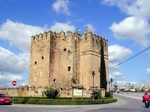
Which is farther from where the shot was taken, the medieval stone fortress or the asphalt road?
the medieval stone fortress

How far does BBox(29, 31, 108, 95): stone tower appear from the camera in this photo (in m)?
49.5

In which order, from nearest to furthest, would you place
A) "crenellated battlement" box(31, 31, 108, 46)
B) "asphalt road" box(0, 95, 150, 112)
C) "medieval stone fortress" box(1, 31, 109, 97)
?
"asphalt road" box(0, 95, 150, 112), "medieval stone fortress" box(1, 31, 109, 97), "crenellated battlement" box(31, 31, 108, 46)

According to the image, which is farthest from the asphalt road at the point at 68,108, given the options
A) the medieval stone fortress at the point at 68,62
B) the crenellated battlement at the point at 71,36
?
the crenellated battlement at the point at 71,36

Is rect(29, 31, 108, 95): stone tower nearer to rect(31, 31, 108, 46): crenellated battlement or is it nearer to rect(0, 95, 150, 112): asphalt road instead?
rect(31, 31, 108, 46): crenellated battlement

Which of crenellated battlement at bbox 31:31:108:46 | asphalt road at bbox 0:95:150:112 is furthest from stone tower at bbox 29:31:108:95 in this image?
asphalt road at bbox 0:95:150:112

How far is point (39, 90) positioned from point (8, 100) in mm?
11893

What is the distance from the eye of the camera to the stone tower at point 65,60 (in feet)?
162

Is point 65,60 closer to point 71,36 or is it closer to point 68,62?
point 68,62

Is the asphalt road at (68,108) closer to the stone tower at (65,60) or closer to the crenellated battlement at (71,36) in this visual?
the stone tower at (65,60)

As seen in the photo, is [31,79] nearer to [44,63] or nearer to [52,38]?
[44,63]

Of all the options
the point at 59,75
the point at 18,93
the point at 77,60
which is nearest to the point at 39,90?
the point at 18,93

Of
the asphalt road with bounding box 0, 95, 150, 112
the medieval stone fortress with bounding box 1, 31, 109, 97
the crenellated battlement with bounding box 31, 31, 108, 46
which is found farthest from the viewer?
the crenellated battlement with bounding box 31, 31, 108, 46

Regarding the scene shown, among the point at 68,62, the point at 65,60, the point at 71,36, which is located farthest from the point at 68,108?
the point at 71,36

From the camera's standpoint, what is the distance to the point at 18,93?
44812 mm
